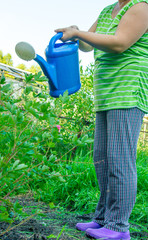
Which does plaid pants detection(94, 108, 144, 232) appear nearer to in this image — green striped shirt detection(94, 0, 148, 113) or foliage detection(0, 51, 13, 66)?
green striped shirt detection(94, 0, 148, 113)

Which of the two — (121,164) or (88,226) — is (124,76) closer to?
(121,164)

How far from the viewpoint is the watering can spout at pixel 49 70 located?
153 centimetres

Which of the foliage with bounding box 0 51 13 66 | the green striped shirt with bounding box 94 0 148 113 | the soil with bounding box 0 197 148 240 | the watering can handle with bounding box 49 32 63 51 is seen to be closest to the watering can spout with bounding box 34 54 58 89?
the watering can handle with bounding box 49 32 63 51

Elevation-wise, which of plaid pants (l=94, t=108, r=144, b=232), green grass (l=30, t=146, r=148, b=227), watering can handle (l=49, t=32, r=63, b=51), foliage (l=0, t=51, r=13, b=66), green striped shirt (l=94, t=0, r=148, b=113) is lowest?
green grass (l=30, t=146, r=148, b=227)

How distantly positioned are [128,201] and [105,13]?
1178 mm

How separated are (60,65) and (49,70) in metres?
0.09

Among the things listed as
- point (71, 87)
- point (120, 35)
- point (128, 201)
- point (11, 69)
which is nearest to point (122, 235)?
point (128, 201)

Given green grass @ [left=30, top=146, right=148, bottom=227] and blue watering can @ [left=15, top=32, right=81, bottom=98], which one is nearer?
blue watering can @ [left=15, top=32, right=81, bottom=98]

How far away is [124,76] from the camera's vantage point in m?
1.56

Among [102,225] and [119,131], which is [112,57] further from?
[102,225]

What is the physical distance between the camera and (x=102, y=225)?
5.67ft

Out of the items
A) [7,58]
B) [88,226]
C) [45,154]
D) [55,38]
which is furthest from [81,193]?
[7,58]

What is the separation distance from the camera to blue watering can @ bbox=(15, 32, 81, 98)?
1.58 m

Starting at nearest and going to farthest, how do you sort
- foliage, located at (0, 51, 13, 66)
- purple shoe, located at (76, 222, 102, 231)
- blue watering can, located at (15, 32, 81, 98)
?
blue watering can, located at (15, 32, 81, 98)
purple shoe, located at (76, 222, 102, 231)
foliage, located at (0, 51, 13, 66)
